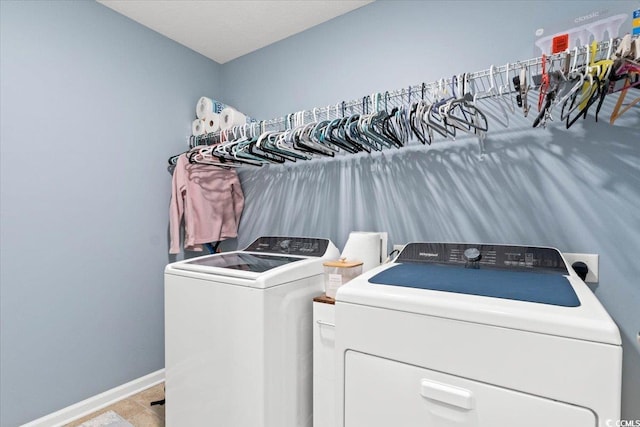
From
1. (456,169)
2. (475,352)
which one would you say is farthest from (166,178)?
(475,352)

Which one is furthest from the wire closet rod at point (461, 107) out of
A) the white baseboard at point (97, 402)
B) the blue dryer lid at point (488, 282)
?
the white baseboard at point (97, 402)

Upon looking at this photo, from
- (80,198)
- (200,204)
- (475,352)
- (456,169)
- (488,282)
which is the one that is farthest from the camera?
(200,204)

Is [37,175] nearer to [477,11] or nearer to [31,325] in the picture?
[31,325]

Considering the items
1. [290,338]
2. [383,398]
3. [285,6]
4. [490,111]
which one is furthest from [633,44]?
[285,6]

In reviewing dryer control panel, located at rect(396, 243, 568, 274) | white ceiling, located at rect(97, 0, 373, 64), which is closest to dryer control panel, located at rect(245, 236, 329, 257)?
dryer control panel, located at rect(396, 243, 568, 274)

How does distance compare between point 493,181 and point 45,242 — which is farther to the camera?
point 45,242

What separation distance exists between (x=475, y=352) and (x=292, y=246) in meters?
1.35

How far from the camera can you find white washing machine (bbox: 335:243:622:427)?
744mm

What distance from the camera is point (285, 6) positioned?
6.65ft

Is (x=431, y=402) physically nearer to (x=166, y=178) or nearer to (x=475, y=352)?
(x=475, y=352)

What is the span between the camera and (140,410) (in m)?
2.06

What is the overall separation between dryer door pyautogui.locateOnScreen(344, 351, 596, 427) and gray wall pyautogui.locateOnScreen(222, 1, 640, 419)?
3.04 ft

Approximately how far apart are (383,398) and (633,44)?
1.42 metres

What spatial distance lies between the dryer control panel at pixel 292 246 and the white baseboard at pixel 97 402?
51.3 inches
